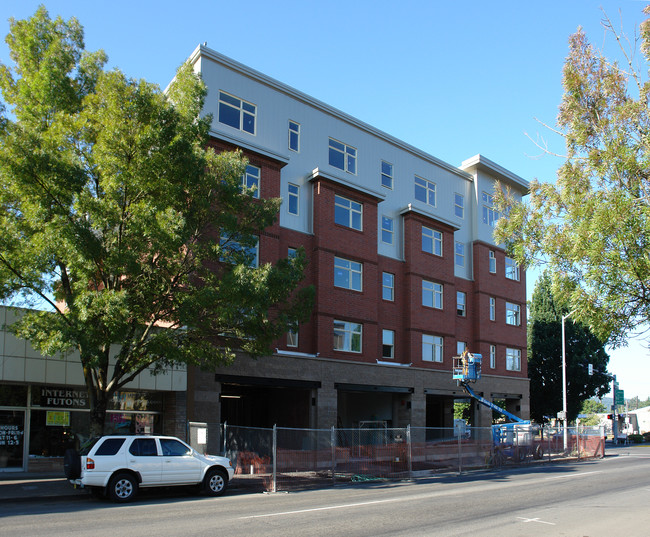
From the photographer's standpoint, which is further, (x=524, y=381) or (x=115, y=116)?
(x=524, y=381)

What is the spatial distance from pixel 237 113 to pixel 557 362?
3451cm

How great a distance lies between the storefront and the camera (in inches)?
792

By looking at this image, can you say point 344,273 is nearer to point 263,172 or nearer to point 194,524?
point 263,172

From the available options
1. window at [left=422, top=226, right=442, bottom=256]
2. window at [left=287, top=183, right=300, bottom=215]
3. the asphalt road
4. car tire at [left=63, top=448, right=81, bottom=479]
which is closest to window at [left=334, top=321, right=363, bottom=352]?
window at [left=287, top=183, right=300, bottom=215]

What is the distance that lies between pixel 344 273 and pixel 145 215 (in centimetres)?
1472

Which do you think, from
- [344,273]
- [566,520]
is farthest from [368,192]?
[566,520]

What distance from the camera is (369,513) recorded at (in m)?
12.9

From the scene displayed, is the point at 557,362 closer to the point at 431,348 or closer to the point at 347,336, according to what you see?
the point at 431,348

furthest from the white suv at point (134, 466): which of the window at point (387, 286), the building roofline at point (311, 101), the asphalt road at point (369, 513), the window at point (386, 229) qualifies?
the window at point (386, 229)

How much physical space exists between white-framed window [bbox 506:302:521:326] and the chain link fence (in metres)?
11.2

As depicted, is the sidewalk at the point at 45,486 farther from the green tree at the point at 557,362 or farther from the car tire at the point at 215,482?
the green tree at the point at 557,362

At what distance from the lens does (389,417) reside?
33.8 metres

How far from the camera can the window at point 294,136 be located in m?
29.1

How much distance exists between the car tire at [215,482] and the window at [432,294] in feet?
62.9
